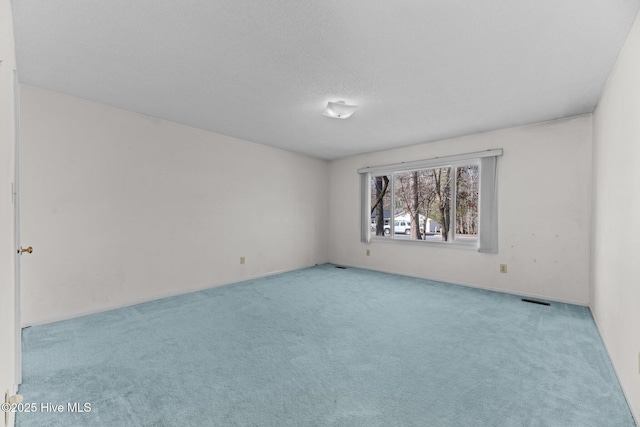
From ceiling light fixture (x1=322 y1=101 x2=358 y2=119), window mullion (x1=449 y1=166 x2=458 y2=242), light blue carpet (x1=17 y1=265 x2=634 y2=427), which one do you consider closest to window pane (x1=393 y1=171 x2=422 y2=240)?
window mullion (x1=449 y1=166 x2=458 y2=242)

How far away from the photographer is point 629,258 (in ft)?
5.69

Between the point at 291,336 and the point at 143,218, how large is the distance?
7.76 ft

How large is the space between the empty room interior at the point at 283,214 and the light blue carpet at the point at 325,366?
19mm

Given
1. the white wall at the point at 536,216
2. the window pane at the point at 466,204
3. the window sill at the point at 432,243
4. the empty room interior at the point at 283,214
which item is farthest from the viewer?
the window pane at the point at 466,204

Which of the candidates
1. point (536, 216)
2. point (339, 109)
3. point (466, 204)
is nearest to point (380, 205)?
point (466, 204)

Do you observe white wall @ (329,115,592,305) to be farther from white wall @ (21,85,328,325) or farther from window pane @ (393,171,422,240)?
white wall @ (21,85,328,325)

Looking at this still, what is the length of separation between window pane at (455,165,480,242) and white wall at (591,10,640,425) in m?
1.75

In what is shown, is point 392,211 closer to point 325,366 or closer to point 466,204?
point 466,204

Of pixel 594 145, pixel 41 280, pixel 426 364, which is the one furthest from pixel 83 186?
pixel 594 145

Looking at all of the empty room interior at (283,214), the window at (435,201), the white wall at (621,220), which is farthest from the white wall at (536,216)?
the white wall at (621,220)

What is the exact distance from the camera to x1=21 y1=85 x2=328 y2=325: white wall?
110 inches

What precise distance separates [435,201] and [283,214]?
2.70 m

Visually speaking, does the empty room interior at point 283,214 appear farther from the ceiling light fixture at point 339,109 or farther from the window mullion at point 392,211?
the window mullion at point 392,211

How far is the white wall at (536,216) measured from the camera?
11.2 ft
